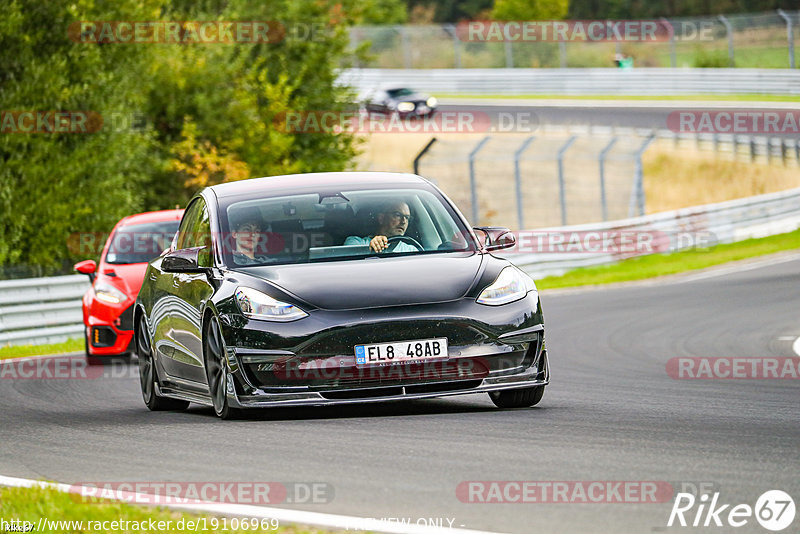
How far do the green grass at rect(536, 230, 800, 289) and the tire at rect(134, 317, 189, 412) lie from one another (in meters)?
15.2

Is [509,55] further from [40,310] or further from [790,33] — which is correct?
[40,310]

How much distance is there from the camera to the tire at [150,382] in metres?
10.6

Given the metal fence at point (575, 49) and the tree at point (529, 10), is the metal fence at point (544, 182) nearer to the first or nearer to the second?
the metal fence at point (575, 49)

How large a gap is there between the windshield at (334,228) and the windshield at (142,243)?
23.0 ft

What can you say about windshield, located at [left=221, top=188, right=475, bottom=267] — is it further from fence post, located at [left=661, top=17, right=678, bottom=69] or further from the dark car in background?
the dark car in background

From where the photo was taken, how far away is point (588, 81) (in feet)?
193

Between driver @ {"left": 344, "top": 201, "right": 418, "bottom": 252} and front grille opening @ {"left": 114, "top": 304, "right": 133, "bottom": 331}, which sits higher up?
driver @ {"left": 344, "top": 201, "right": 418, "bottom": 252}

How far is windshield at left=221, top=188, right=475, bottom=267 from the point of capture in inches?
369

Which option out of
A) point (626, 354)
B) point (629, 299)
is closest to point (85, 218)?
point (629, 299)

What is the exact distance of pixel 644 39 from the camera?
61656 millimetres

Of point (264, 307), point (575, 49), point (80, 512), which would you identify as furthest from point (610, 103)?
point (80, 512)

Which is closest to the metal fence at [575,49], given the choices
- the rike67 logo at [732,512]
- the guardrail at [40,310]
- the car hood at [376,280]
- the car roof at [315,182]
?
the guardrail at [40,310]

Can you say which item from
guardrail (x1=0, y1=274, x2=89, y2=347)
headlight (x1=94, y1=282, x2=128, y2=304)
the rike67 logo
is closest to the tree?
guardrail (x1=0, y1=274, x2=89, y2=347)

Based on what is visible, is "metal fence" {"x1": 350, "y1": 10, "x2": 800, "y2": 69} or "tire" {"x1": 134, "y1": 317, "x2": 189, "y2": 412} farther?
"metal fence" {"x1": 350, "y1": 10, "x2": 800, "y2": 69}
